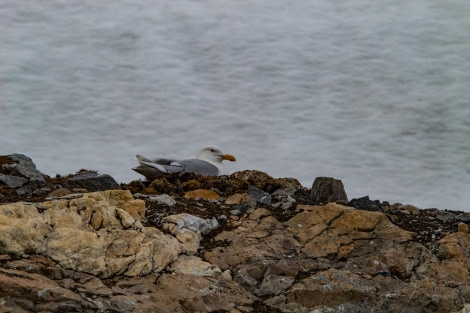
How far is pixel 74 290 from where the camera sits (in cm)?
447

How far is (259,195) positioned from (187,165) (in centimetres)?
223

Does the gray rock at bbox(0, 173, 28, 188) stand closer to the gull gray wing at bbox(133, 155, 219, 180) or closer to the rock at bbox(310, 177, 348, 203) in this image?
the gull gray wing at bbox(133, 155, 219, 180)

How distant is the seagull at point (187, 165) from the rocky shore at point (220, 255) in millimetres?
1761

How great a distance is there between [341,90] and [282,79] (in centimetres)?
110

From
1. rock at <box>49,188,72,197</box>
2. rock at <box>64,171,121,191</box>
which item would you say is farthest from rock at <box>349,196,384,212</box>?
rock at <box>49,188,72,197</box>

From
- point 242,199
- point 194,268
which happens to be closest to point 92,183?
point 242,199

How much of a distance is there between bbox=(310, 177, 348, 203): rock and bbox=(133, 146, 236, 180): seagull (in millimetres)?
1683

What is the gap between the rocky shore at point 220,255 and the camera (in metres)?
4.58

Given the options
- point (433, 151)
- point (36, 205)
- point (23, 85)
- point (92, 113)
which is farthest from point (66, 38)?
point (36, 205)

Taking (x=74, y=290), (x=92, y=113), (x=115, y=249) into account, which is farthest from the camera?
(x=92, y=113)

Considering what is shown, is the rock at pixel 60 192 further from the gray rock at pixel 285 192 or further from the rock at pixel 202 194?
the gray rock at pixel 285 192

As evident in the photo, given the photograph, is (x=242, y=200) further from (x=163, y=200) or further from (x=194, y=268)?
(x=194, y=268)

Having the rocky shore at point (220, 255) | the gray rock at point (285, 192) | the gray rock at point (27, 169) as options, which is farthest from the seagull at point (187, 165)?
the rocky shore at point (220, 255)

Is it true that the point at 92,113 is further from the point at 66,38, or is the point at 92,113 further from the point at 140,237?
the point at 140,237
